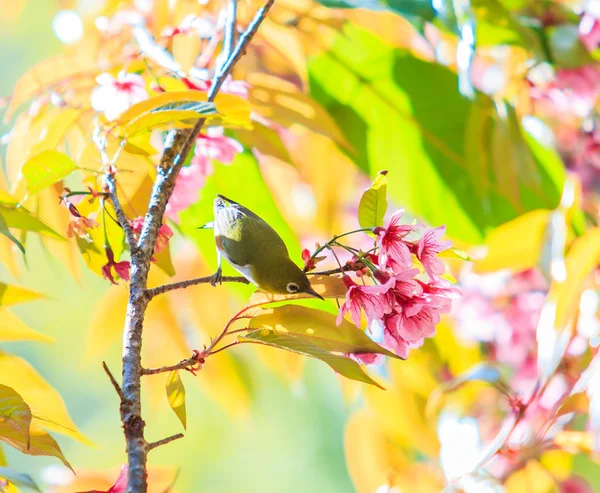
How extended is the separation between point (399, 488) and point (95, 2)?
78 cm

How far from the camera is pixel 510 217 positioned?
890mm

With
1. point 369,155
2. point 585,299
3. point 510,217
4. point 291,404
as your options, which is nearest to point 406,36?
point 369,155

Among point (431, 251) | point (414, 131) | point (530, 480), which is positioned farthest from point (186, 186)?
point (530, 480)

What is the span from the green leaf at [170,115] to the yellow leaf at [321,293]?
4.3 inches

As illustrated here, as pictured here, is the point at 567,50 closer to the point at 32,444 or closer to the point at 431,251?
the point at 431,251

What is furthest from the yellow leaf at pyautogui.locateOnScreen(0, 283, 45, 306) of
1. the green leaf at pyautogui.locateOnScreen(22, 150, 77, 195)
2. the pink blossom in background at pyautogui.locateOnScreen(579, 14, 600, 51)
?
the pink blossom in background at pyautogui.locateOnScreen(579, 14, 600, 51)

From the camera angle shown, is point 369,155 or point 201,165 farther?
point 369,155

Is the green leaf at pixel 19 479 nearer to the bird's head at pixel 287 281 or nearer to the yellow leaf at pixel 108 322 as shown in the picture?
the bird's head at pixel 287 281

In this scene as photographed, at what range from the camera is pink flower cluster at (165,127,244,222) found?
0.51m

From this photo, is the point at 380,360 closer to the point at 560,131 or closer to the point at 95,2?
the point at 95,2

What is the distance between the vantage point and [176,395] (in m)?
0.33

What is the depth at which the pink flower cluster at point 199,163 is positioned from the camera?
20.1 inches

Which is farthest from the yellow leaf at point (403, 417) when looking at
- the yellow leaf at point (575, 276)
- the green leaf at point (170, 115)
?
the green leaf at point (170, 115)

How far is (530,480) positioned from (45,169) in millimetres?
658
